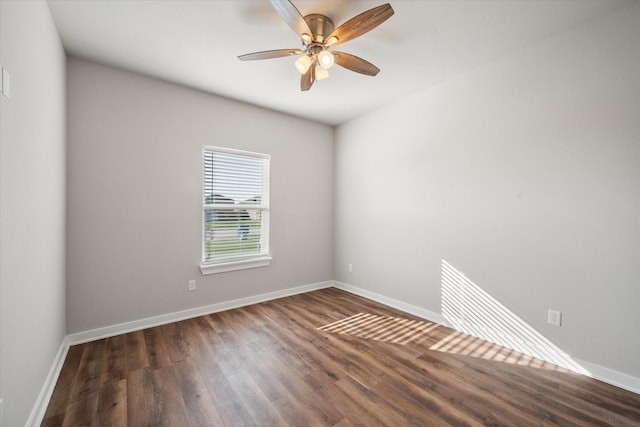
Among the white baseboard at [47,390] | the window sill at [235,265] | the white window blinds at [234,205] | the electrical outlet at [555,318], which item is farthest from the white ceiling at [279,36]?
the white baseboard at [47,390]

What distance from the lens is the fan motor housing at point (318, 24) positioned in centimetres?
198

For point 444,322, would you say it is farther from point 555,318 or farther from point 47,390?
point 47,390

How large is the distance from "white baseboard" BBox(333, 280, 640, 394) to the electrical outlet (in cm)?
28

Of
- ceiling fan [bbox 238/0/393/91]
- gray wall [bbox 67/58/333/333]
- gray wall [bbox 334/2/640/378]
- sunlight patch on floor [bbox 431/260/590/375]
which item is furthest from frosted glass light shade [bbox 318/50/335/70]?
sunlight patch on floor [bbox 431/260/590/375]

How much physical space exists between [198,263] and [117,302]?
83 centimetres

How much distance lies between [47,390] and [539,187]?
3.99 m

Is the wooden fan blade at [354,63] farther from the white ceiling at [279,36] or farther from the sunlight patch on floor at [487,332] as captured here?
the sunlight patch on floor at [487,332]

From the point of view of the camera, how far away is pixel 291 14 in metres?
1.67

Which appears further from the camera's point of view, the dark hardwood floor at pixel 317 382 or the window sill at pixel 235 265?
the window sill at pixel 235 265

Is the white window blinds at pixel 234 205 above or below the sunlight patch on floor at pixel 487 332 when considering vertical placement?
above

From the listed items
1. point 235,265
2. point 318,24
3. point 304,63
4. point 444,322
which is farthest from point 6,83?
point 444,322

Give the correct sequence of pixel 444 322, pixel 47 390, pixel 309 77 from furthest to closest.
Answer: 1. pixel 444 322
2. pixel 309 77
3. pixel 47 390

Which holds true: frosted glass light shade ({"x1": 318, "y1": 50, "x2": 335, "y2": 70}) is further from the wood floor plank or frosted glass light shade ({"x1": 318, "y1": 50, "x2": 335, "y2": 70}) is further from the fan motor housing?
the wood floor plank

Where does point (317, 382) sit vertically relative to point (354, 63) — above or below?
below
